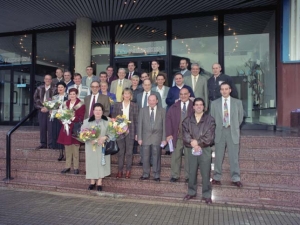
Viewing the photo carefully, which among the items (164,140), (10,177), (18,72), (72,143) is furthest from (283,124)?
(18,72)

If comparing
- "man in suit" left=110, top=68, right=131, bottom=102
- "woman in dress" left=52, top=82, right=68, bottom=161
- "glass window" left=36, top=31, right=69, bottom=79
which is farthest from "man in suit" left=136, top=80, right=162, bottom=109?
"glass window" left=36, top=31, right=69, bottom=79

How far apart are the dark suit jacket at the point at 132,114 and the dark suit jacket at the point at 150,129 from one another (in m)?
0.26

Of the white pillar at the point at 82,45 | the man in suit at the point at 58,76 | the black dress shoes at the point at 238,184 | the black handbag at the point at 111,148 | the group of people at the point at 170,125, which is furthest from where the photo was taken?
the white pillar at the point at 82,45

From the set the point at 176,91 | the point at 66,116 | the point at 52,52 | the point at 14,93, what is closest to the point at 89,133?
the point at 66,116

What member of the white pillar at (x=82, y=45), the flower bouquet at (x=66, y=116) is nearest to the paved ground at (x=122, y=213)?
the flower bouquet at (x=66, y=116)

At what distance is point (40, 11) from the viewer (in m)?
10.1

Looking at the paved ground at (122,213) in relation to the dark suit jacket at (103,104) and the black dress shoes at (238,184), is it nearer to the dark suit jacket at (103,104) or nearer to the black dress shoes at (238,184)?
the black dress shoes at (238,184)

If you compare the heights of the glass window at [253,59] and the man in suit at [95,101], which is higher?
the glass window at [253,59]

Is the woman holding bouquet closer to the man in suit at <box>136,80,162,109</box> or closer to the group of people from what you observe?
the group of people

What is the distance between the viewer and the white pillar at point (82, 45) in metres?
10.7

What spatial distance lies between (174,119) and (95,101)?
1858 mm

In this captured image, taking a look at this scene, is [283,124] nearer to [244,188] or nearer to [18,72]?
[244,188]

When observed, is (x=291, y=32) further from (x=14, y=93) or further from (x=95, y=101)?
(x=14, y=93)

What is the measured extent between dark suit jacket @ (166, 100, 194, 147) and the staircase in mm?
852
